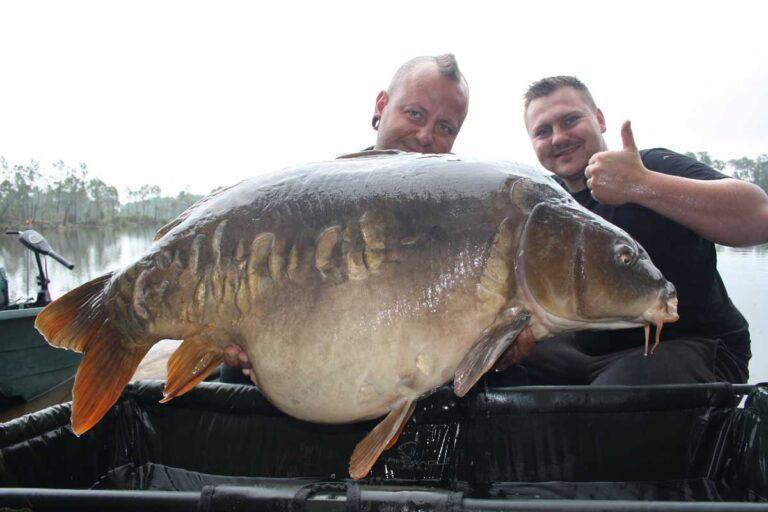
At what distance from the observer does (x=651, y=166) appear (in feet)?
6.19

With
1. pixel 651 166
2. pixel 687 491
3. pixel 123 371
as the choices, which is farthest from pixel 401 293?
pixel 651 166

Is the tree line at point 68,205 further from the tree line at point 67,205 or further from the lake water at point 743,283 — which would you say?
the lake water at point 743,283

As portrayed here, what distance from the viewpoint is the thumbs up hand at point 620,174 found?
4.83 feet

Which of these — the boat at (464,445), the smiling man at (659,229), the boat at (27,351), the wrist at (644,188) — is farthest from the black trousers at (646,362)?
the boat at (27,351)

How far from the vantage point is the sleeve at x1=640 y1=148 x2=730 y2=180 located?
176 cm

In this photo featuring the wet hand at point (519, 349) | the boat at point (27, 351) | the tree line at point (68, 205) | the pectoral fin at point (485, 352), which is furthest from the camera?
the tree line at point (68, 205)

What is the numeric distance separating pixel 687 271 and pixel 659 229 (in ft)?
0.53

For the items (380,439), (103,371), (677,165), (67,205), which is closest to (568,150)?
(677,165)

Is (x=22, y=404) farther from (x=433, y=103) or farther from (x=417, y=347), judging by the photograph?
(x=417, y=347)

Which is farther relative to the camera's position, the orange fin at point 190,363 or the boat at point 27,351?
the boat at point 27,351

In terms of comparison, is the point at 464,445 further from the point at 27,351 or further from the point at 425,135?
the point at 27,351

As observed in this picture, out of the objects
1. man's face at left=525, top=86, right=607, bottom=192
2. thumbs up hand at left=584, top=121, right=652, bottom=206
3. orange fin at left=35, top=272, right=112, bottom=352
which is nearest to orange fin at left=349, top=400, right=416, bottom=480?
orange fin at left=35, top=272, right=112, bottom=352

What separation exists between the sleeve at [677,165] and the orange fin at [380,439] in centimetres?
137

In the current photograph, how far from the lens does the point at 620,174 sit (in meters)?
1.48
